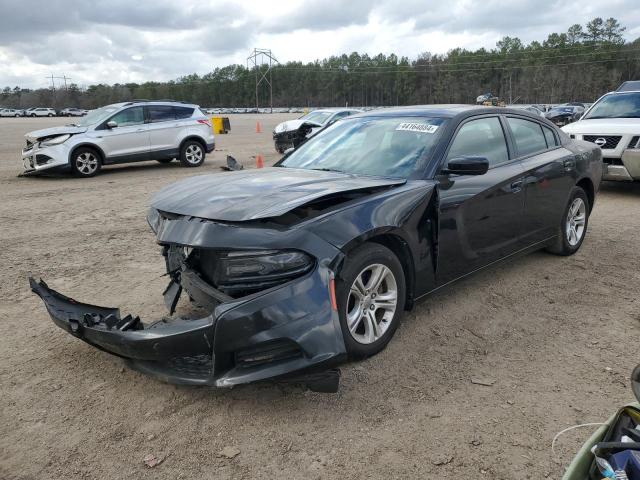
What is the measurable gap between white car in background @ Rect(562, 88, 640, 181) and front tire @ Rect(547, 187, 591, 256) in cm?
316

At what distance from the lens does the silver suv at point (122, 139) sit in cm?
1171

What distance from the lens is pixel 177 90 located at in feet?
509

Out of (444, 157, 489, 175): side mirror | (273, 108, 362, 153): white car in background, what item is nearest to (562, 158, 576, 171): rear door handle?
(444, 157, 489, 175): side mirror

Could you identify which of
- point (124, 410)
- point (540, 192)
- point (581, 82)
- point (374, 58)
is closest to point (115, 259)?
point (124, 410)

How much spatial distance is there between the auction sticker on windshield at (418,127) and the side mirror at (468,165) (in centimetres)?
50

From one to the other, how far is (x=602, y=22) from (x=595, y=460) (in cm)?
13249

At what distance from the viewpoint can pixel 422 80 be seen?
440 feet

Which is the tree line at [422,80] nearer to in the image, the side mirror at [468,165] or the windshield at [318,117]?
the windshield at [318,117]

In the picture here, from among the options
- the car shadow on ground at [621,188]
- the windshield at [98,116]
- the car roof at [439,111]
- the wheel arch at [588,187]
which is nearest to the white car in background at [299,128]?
the windshield at [98,116]

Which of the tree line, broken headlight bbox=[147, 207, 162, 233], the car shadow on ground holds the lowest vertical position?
the car shadow on ground

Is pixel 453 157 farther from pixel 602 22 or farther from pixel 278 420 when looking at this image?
pixel 602 22

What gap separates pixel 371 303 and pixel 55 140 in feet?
35.3

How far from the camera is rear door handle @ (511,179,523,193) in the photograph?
4.45m

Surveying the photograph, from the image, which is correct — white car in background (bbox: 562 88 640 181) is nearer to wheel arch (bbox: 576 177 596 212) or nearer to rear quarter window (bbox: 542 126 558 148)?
wheel arch (bbox: 576 177 596 212)
